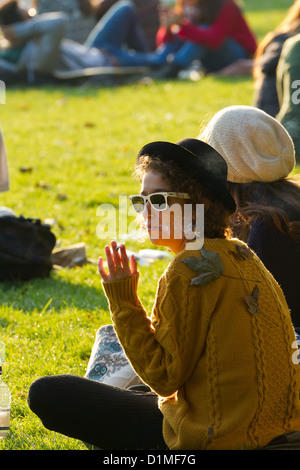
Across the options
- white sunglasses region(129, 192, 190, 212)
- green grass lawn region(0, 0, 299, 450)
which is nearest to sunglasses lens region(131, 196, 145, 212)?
white sunglasses region(129, 192, 190, 212)

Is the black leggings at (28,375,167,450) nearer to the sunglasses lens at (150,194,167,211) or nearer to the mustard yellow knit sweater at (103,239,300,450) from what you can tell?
the mustard yellow knit sweater at (103,239,300,450)

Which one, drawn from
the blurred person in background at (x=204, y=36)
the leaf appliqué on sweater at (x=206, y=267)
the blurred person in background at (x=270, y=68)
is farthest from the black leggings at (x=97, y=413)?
the blurred person in background at (x=204, y=36)

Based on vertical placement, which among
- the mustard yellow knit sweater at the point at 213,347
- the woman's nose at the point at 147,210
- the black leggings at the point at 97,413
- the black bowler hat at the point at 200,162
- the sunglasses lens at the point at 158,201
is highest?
the black bowler hat at the point at 200,162

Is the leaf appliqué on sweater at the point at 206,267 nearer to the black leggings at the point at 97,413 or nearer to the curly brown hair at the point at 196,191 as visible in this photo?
the curly brown hair at the point at 196,191

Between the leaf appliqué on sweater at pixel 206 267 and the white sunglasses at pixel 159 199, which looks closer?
the leaf appliqué on sweater at pixel 206 267

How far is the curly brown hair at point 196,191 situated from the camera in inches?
102

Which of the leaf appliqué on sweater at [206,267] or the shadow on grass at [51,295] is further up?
the leaf appliqué on sweater at [206,267]

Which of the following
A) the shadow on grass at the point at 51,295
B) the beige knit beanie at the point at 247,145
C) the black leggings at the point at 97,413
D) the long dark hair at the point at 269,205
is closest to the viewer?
the black leggings at the point at 97,413

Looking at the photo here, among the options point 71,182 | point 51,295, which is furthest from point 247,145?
point 71,182

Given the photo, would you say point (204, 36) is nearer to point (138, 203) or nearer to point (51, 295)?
point (51, 295)

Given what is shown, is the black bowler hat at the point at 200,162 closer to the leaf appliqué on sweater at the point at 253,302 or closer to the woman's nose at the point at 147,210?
the woman's nose at the point at 147,210

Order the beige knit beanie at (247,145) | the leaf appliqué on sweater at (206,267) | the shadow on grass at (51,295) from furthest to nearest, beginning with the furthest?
the shadow on grass at (51,295), the beige knit beanie at (247,145), the leaf appliqué on sweater at (206,267)

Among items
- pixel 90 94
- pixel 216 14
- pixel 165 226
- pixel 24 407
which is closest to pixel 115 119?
pixel 90 94

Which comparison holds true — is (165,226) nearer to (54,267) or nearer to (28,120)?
(54,267)
